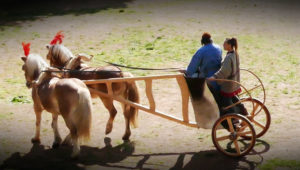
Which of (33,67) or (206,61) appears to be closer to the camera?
(206,61)

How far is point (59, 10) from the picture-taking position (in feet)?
63.5

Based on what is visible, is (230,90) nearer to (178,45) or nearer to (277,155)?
(277,155)

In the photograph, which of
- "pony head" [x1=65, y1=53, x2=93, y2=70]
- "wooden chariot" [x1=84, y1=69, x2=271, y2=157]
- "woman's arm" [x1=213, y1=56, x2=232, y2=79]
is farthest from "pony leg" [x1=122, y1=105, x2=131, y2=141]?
"woman's arm" [x1=213, y1=56, x2=232, y2=79]

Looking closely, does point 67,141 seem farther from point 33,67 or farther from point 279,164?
point 279,164

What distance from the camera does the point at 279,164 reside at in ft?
24.2

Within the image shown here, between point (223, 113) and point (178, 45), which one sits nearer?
point (223, 113)

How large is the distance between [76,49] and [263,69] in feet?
17.5

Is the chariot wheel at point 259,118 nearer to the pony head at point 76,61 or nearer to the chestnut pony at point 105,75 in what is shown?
the chestnut pony at point 105,75

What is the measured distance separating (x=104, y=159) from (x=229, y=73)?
7.76 feet

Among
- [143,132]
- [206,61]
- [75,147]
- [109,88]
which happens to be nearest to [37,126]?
[75,147]

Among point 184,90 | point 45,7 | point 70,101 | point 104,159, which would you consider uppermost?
point 45,7

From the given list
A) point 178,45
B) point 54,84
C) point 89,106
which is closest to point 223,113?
point 89,106

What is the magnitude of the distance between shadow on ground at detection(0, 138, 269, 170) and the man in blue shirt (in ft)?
3.66

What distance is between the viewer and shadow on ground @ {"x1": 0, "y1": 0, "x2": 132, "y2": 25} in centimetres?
1867
